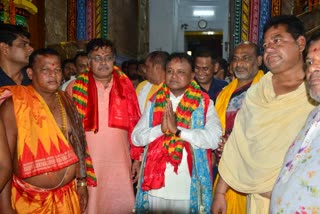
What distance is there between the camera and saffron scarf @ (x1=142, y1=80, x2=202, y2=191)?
2.89 meters

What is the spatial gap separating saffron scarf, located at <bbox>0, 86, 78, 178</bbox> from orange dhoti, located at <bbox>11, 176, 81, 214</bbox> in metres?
0.12

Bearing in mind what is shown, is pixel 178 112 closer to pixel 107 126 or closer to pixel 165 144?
pixel 165 144

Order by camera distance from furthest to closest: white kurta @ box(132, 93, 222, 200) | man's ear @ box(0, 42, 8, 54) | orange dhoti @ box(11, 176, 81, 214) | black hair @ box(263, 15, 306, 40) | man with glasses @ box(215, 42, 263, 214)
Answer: man with glasses @ box(215, 42, 263, 214) → man's ear @ box(0, 42, 8, 54) → white kurta @ box(132, 93, 222, 200) → orange dhoti @ box(11, 176, 81, 214) → black hair @ box(263, 15, 306, 40)

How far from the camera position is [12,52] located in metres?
3.14

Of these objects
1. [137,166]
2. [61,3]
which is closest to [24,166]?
[137,166]

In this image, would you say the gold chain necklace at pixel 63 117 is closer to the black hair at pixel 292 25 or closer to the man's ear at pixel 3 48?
the man's ear at pixel 3 48

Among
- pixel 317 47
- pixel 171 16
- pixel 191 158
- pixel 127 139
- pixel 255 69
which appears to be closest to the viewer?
pixel 317 47

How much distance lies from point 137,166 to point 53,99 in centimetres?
116

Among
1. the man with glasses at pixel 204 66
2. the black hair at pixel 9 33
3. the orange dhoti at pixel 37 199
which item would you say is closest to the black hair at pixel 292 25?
the man with glasses at pixel 204 66

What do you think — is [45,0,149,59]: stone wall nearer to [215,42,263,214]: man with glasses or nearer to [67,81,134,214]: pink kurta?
[67,81,134,214]: pink kurta

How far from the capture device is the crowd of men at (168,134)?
7.25 feet

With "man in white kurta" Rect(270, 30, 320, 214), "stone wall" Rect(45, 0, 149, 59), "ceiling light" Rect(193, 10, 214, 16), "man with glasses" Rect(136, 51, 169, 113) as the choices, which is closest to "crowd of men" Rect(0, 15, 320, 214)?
"man in white kurta" Rect(270, 30, 320, 214)

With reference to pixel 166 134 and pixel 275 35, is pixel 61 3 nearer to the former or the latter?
pixel 166 134

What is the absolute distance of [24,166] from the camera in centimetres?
244
